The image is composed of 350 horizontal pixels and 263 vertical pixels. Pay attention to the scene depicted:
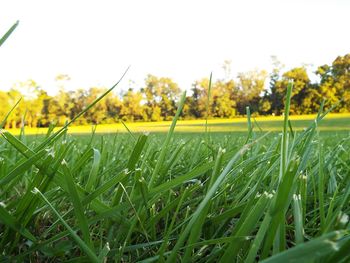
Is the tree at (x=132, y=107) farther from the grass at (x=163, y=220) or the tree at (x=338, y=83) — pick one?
the grass at (x=163, y=220)

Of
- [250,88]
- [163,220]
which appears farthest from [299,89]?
[163,220]

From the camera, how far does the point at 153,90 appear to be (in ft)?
99.6

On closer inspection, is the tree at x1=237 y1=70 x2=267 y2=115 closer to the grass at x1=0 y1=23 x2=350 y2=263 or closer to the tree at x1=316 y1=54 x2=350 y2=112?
the tree at x1=316 y1=54 x2=350 y2=112

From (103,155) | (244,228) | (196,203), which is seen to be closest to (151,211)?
(196,203)

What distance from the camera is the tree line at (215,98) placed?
2606 centimetres

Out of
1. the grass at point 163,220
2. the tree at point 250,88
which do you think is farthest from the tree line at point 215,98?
the grass at point 163,220

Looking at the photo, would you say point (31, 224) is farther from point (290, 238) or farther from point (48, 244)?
point (290, 238)

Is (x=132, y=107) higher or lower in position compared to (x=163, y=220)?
higher

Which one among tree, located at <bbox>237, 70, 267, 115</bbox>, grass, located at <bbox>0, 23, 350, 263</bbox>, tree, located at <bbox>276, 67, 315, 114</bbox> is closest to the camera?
grass, located at <bbox>0, 23, 350, 263</bbox>

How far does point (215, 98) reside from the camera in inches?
1139

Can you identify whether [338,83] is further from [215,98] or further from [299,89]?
[215,98]

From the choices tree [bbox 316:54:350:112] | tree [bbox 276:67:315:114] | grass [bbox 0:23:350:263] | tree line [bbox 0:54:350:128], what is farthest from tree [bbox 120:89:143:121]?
grass [bbox 0:23:350:263]

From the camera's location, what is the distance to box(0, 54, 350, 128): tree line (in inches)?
1026

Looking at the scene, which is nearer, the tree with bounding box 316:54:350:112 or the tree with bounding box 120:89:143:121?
the tree with bounding box 316:54:350:112
